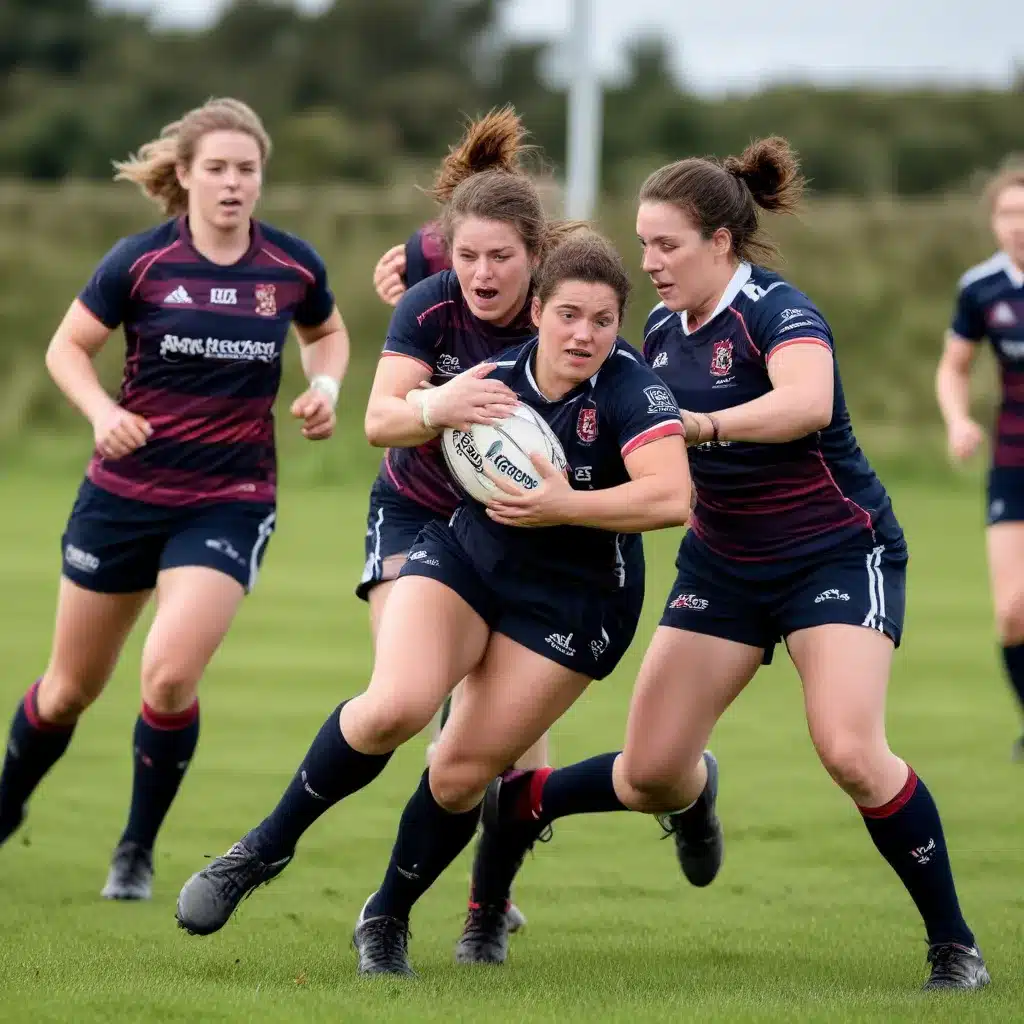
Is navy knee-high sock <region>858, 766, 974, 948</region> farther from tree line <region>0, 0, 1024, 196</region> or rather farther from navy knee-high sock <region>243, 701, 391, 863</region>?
tree line <region>0, 0, 1024, 196</region>

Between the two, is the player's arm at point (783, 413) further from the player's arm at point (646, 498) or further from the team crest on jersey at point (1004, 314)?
the team crest on jersey at point (1004, 314)

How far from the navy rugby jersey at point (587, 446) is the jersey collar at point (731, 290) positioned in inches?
10.2

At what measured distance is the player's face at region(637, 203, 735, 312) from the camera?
202 inches

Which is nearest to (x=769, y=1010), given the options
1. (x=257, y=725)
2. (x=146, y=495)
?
(x=146, y=495)

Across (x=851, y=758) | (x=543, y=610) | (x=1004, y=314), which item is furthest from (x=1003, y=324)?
(x=543, y=610)

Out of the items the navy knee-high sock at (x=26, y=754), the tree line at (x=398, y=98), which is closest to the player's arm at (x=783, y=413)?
the navy knee-high sock at (x=26, y=754)

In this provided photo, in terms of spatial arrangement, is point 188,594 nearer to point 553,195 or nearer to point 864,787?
point 553,195

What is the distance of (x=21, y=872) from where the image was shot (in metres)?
6.45

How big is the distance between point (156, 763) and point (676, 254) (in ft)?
8.17

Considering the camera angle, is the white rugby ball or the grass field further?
the white rugby ball

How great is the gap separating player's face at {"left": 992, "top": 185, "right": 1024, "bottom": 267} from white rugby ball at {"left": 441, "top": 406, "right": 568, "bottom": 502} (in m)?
4.03

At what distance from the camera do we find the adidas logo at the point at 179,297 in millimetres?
6258

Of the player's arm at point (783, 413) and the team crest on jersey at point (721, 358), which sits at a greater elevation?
the team crest on jersey at point (721, 358)

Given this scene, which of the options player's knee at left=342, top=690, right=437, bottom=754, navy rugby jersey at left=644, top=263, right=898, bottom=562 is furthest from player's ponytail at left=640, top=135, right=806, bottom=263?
player's knee at left=342, top=690, right=437, bottom=754
